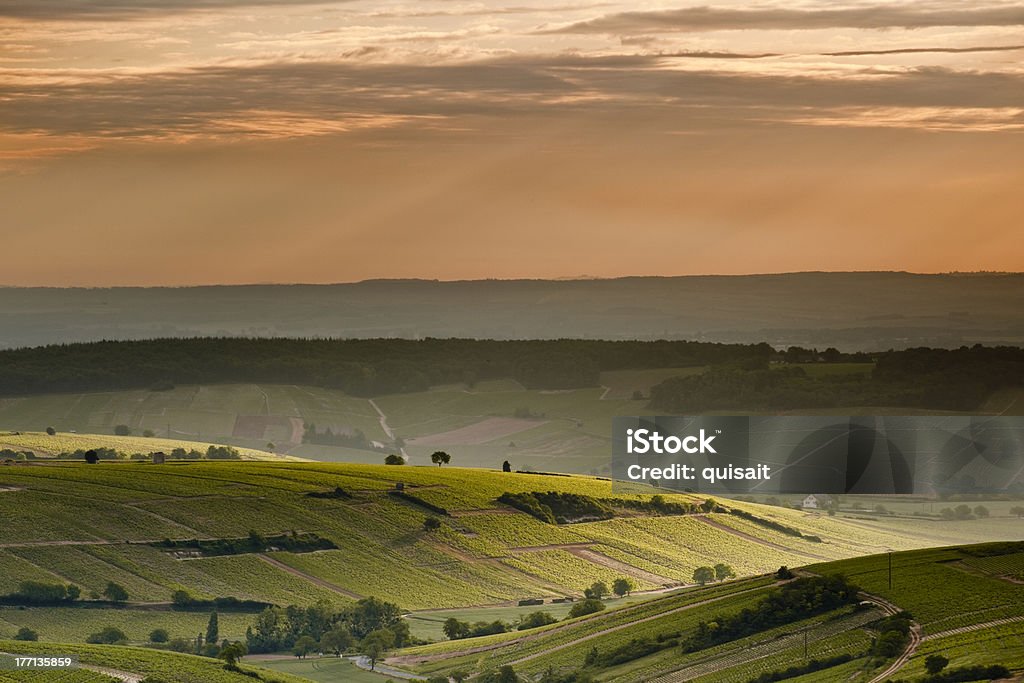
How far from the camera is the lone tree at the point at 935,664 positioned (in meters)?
→ 117

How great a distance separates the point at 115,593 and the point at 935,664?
102m

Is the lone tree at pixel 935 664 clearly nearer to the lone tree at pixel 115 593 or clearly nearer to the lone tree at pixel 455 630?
the lone tree at pixel 455 630

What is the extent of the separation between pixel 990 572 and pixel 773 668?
1034 inches

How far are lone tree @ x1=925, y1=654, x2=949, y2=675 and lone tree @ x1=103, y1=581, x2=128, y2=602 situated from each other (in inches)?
3905

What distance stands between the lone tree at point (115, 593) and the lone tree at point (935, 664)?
3905 inches

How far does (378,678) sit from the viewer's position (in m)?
154

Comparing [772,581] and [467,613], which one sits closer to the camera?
[772,581]

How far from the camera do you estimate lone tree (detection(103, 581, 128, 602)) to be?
610 ft

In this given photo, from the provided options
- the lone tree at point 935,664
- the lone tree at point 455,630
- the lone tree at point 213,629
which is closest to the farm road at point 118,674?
the lone tree at point 213,629

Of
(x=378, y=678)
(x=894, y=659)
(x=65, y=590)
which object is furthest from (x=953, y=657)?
(x=65, y=590)

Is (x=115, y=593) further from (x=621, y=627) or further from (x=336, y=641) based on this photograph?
(x=621, y=627)

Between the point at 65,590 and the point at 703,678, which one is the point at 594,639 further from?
the point at 65,590

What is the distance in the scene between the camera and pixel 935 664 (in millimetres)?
118000

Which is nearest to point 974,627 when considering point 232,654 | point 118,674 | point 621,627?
point 621,627
